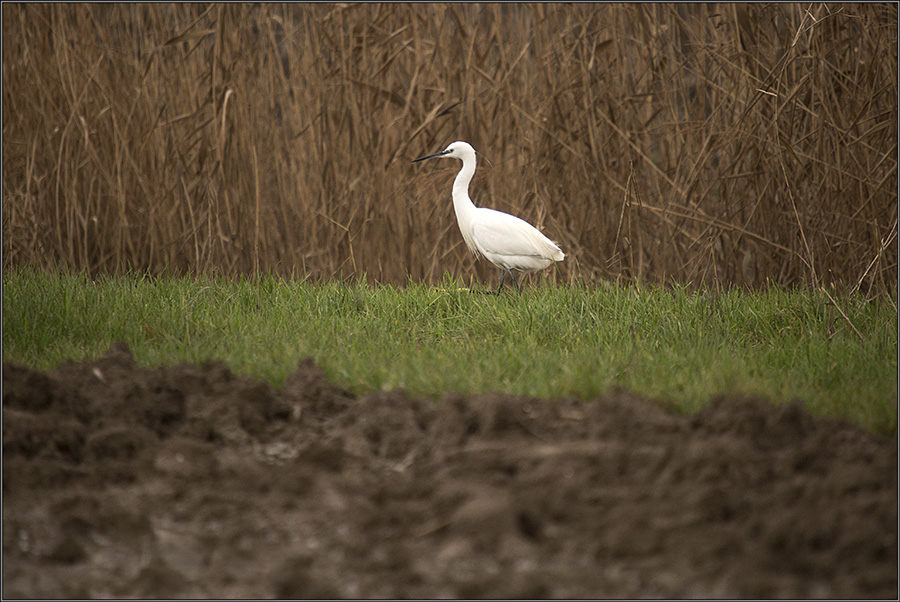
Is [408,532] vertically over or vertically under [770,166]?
under

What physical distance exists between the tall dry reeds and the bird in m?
0.33

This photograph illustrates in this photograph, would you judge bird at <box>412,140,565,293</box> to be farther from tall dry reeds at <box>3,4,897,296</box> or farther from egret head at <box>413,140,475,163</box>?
tall dry reeds at <box>3,4,897,296</box>

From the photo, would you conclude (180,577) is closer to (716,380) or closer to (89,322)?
(716,380)

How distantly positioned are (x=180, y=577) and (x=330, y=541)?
34 centimetres

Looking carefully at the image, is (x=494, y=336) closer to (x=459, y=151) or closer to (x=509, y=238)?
(x=509, y=238)

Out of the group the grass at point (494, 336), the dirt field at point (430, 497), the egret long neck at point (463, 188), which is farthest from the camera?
the egret long neck at point (463, 188)

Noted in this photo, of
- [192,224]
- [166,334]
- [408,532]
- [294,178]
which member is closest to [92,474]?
[408,532]

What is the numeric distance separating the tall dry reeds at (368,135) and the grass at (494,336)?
0.66 m

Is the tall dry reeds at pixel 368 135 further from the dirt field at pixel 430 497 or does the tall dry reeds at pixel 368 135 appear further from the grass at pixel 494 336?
the dirt field at pixel 430 497

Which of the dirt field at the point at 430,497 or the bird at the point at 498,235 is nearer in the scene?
the dirt field at the point at 430,497

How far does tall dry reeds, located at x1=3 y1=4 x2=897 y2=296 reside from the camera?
5.00 metres

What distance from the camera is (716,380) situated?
9.57 ft

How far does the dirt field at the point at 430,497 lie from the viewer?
187cm

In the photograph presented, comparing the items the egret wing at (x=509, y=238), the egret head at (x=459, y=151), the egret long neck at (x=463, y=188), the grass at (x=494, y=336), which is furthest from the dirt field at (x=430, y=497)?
the egret head at (x=459, y=151)
